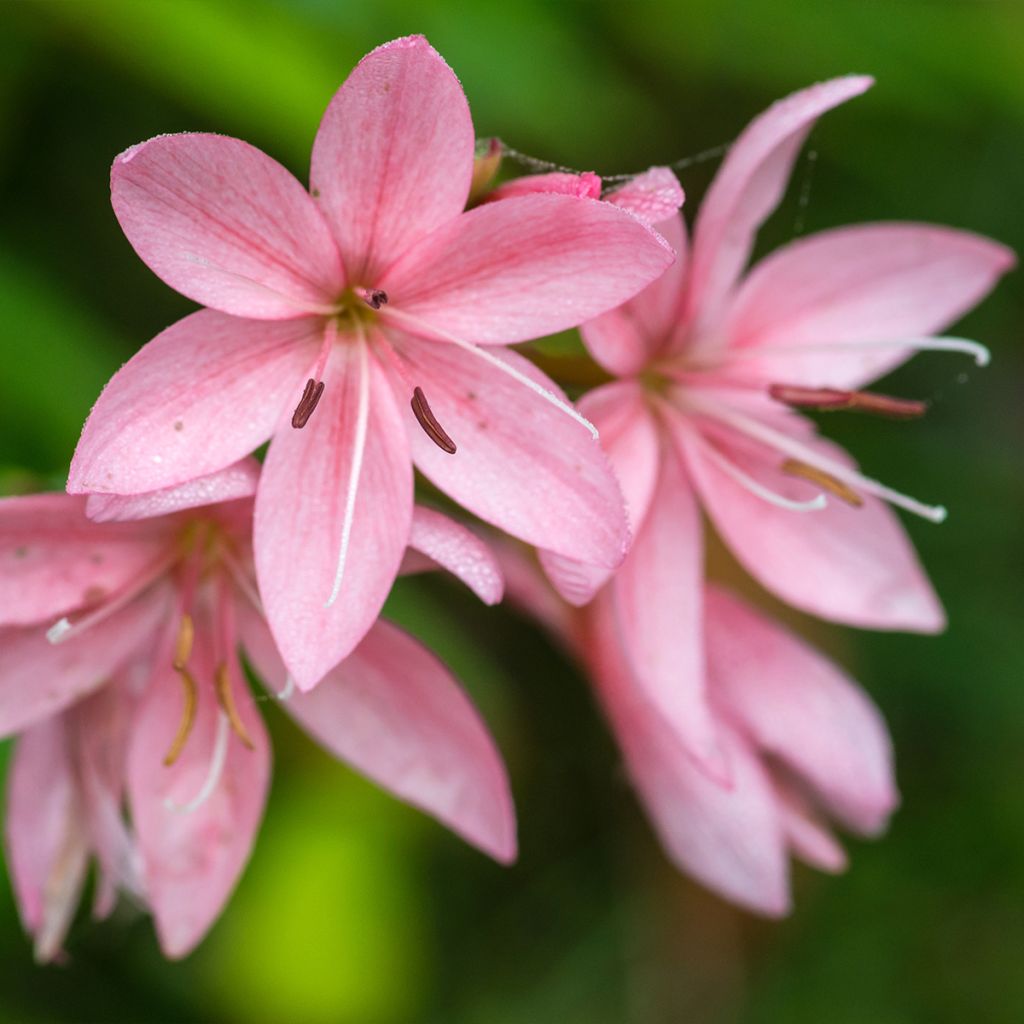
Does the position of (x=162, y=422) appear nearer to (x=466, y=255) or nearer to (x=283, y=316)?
(x=283, y=316)

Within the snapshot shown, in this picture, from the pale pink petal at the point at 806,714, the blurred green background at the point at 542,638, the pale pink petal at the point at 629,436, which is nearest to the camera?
the pale pink petal at the point at 629,436

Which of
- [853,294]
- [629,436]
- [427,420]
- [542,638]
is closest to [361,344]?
[427,420]

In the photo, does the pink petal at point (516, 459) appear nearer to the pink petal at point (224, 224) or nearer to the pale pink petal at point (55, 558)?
the pink petal at point (224, 224)

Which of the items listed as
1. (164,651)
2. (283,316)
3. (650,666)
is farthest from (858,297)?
(164,651)

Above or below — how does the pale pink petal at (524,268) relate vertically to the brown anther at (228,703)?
above

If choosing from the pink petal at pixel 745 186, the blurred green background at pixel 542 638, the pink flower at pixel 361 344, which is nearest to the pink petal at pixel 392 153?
the pink flower at pixel 361 344

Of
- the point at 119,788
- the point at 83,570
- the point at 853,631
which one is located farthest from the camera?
the point at 853,631

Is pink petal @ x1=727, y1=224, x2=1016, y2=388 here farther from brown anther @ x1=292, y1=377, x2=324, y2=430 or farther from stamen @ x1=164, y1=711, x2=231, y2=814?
stamen @ x1=164, y1=711, x2=231, y2=814

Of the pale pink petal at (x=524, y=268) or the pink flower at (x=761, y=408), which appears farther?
the pink flower at (x=761, y=408)
